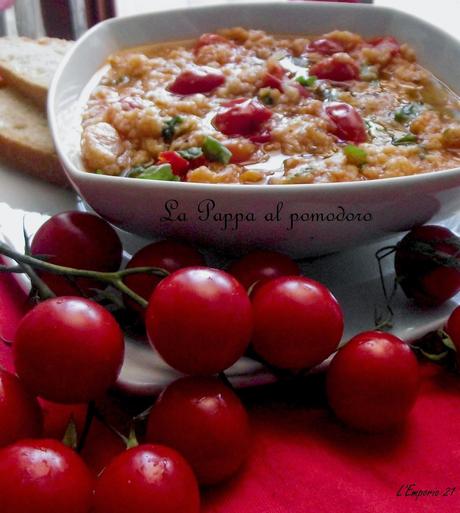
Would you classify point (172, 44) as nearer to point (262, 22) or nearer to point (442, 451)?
point (262, 22)

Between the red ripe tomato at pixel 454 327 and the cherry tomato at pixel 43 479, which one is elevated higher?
the cherry tomato at pixel 43 479

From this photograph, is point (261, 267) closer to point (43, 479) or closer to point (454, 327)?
point (454, 327)

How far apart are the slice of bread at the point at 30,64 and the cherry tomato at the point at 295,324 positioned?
5.07 feet

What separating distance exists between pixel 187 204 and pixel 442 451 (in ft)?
2.59

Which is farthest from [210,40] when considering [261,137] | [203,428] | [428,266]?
[203,428]

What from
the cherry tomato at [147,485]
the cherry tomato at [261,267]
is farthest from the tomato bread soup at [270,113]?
the cherry tomato at [147,485]

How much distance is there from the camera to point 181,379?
1.54 meters

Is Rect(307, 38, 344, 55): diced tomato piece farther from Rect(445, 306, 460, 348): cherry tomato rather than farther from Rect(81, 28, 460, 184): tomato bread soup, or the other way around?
Rect(445, 306, 460, 348): cherry tomato

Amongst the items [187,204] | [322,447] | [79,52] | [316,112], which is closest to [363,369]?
[322,447]

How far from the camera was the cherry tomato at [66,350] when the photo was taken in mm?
1476

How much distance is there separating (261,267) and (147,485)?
660 millimetres

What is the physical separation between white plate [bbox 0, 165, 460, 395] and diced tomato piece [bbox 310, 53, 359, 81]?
24.6 inches

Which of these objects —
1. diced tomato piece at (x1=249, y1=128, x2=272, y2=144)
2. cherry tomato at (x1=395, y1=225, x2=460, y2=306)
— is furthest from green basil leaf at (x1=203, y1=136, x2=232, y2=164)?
cherry tomato at (x1=395, y1=225, x2=460, y2=306)

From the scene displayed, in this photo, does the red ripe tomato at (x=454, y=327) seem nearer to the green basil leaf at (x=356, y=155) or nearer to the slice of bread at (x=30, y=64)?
the green basil leaf at (x=356, y=155)
